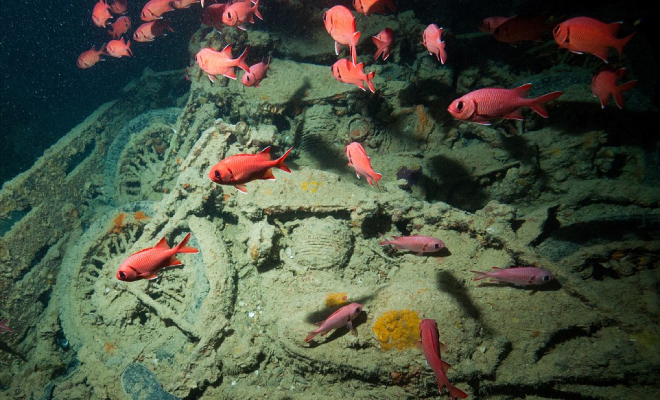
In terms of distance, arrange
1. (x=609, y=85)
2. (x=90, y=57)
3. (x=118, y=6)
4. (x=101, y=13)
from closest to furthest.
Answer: (x=609, y=85), (x=101, y=13), (x=90, y=57), (x=118, y=6)

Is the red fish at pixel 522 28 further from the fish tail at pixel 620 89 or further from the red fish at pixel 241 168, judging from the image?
the red fish at pixel 241 168

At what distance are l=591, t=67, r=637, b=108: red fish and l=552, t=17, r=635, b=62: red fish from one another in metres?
0.57

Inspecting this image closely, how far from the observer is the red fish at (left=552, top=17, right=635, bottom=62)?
3.45 meters

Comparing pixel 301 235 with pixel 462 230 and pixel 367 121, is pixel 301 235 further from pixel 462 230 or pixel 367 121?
pixel 367 121

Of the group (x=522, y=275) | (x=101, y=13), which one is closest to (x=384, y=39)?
(x=522, y=275)

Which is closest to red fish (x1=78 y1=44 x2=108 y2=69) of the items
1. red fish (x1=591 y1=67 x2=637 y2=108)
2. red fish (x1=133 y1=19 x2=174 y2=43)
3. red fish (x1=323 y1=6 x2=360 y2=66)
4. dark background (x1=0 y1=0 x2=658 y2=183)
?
red fish (x1=133 y1=19 x2=174 y2=43)

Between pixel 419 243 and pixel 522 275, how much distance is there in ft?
3.93

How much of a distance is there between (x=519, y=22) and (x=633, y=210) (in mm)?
3150

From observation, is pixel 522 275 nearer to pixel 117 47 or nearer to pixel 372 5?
pixel 372 5

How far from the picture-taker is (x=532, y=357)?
9.61ft

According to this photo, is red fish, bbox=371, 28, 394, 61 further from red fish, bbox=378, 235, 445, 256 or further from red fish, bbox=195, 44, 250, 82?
red fish, bbox=378, 235, 445, 256

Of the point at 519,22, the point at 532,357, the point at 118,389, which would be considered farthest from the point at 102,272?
the point at 519,22

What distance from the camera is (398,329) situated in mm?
3100

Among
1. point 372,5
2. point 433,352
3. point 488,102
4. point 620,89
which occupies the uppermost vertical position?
point 372,5
